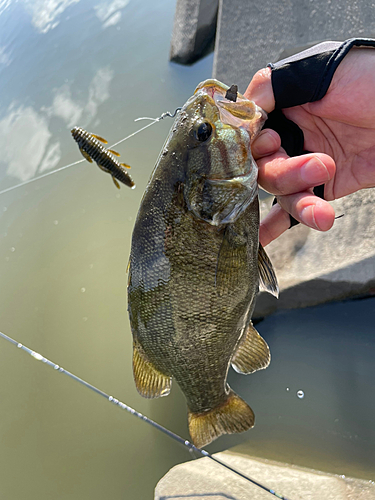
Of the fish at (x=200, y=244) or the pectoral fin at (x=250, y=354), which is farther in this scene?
the pectoral fin at (x=250, y=354)

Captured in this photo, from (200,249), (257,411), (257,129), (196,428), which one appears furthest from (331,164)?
(257,411)

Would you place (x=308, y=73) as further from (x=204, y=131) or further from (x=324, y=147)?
(x=204, y=131)

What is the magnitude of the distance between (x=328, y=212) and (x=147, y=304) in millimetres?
805

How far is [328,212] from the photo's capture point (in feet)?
3.77

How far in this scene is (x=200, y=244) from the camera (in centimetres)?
133

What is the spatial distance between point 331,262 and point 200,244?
182cm

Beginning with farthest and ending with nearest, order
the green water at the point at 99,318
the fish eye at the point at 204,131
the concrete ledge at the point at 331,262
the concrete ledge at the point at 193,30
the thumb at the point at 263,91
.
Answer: the concrete ledge at the point at 193,30 → the concrete ledge at the point at 331,262 → the green water at the point at 99,318 → the thumb at the point at 263,91 → the fish eye at the point at 204,131

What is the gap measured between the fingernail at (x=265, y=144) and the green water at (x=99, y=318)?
177 centimetres

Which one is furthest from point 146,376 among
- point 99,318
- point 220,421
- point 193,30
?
point 193,30

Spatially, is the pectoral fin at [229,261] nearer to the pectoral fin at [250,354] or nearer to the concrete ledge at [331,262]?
the pectoral fin at [250,354]

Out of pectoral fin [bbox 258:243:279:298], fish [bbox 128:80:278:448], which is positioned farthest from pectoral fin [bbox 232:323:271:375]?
pectoral fin [bbox 258:243:279:298]

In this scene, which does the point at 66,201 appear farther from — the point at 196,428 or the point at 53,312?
the point at 196,428

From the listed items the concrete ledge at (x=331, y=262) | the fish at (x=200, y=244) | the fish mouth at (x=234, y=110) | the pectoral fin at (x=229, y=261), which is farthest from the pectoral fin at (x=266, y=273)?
the concrete ledge at (x=331, y=262)

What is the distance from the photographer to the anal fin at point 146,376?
62.8 inches
